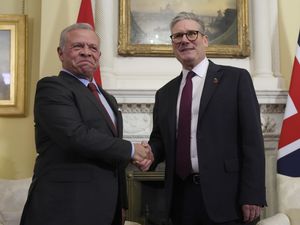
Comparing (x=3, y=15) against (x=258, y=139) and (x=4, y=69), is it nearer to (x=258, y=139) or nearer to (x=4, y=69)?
(x=4, y=69)

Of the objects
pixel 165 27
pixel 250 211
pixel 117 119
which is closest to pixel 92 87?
pixel 117 119

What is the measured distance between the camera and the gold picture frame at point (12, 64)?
3.45 m

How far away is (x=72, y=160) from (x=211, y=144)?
1.95ft

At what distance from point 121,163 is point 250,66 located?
2103mm

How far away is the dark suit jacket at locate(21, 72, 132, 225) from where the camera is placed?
1554 mm

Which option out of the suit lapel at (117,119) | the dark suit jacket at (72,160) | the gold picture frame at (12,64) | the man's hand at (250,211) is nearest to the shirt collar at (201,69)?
the suit lapel at (117,119)

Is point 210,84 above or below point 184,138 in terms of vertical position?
above

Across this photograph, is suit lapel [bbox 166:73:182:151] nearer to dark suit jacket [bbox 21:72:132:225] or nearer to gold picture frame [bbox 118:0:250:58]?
dark suit jacket [bbox 21:72:132:225]

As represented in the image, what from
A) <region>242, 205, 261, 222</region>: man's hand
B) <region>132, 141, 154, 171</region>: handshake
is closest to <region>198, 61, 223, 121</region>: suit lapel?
<region>132, 141, 154, 171</region>: handshake

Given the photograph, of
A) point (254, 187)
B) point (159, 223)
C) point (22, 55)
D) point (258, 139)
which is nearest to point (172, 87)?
point (258, 139)

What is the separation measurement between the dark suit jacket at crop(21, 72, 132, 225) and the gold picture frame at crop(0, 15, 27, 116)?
1.88m

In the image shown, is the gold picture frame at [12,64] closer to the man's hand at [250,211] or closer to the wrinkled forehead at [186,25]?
the wrinkled forehead at [186,25]

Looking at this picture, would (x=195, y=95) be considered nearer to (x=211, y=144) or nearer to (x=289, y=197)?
(x=211, y=144)

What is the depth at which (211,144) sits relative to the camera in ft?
5.79
